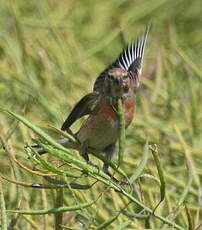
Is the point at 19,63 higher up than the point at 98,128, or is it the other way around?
the point at 19,63

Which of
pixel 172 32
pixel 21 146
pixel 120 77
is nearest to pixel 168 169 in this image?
pixel 21 146

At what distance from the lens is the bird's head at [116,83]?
344 centimetres

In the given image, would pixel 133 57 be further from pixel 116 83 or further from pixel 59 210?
pixel 59 210

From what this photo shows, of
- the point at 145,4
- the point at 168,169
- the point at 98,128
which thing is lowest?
the point at 168,169

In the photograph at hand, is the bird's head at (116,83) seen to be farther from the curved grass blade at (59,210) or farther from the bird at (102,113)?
the curved grass blade at (59,210)

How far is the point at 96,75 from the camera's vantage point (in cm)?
598

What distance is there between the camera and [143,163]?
10.3 ft

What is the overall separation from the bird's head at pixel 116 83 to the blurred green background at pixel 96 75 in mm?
346

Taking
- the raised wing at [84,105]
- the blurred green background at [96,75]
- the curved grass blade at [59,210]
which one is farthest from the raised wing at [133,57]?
the curved grass blade at [59,210]

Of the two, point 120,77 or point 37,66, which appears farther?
point 37,66

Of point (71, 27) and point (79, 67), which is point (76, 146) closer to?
point (79, 67)

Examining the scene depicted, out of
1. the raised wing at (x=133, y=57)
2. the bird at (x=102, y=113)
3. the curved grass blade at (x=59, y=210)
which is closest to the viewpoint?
the curved grass blade at (x=59, y=210)

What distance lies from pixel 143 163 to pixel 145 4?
4.48 meters

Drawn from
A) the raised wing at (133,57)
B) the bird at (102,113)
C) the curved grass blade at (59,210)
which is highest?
the raised wing at (133,57)
